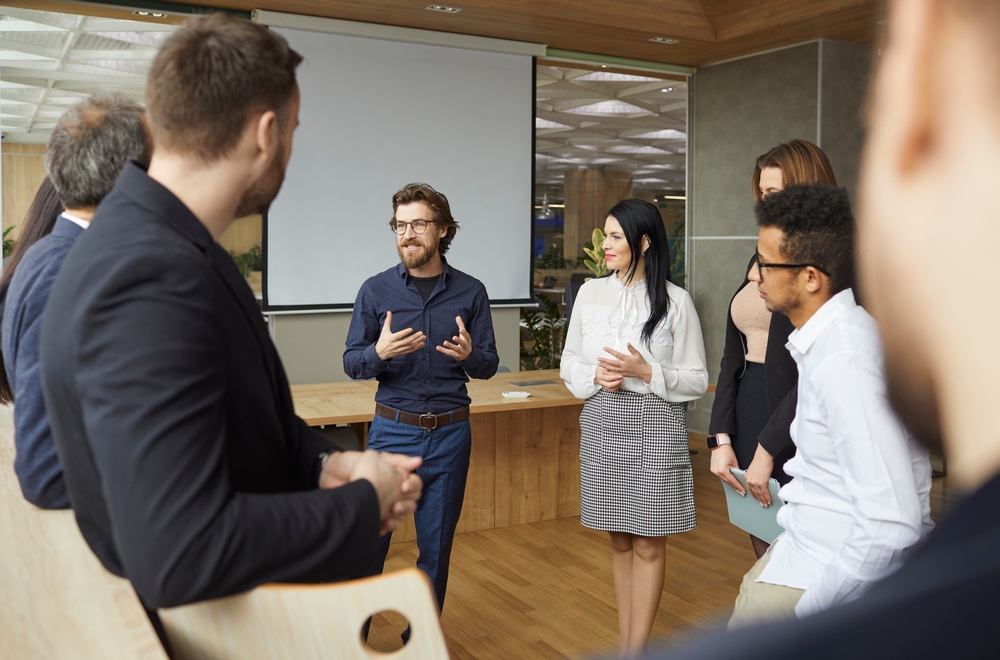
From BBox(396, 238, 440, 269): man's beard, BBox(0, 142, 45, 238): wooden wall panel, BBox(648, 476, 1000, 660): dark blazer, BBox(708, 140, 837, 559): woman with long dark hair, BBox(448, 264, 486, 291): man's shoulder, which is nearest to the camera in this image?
BBox(648, 476, 1000, 660): dark blazer

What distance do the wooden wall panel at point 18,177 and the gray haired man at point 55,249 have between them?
11.3 feet

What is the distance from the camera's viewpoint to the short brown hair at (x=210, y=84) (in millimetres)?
961

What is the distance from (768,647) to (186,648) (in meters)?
1.01

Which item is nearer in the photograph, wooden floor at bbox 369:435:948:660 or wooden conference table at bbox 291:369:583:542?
wooden floor at bbox 369:435:948:660

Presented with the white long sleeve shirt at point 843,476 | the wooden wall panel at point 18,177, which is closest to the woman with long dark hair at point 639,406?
the white long sleeve shirt at point 843,476

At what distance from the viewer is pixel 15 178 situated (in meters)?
4.92

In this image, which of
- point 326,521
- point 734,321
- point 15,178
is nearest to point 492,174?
point 15,178

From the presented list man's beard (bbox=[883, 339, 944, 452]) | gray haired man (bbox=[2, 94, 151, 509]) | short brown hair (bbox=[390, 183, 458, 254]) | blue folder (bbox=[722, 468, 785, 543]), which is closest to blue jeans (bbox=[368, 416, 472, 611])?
short brown hair (bbox=[390, 183, 458, 254])

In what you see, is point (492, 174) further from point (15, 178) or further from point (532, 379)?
point (15, 178)

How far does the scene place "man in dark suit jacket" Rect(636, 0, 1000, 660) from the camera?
204 millimetres

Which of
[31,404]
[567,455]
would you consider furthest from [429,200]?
[567,455]

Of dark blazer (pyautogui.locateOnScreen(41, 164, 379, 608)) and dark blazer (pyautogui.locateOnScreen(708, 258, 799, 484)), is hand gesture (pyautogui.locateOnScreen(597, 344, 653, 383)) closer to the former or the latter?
dark blazer (pyautogui.locateOnScreen(708, 258, 799, 484))

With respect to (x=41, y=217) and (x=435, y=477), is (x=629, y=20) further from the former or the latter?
Result: (x=41, y=217)

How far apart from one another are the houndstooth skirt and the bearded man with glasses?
1.68 feet
